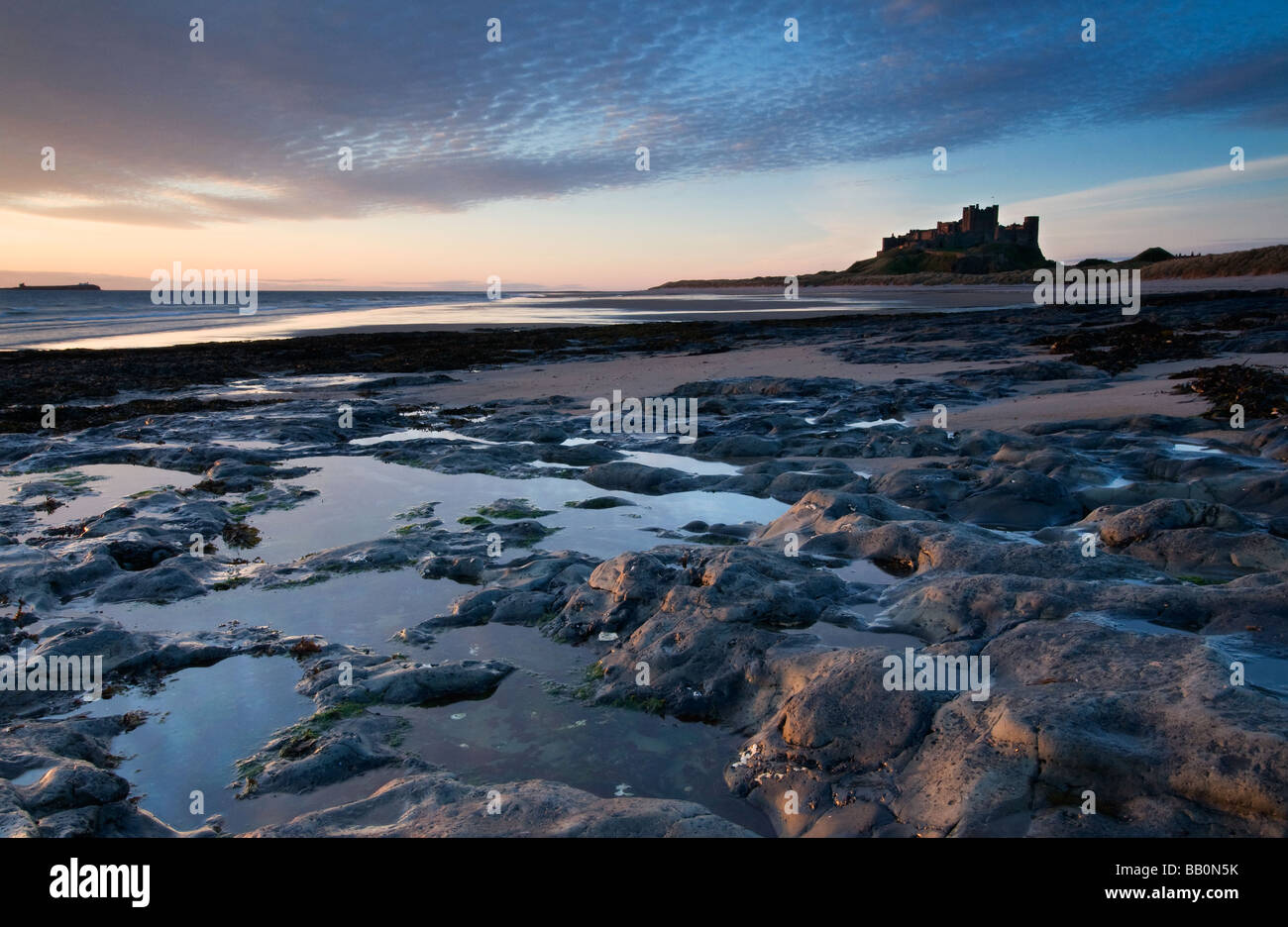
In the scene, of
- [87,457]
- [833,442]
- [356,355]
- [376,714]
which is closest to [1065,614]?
[376,714]

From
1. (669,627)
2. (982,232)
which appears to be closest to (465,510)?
(669,627)

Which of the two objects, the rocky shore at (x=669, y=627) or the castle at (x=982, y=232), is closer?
the rocky shore at (x=669, y=627)

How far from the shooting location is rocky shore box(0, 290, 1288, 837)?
3244 mm

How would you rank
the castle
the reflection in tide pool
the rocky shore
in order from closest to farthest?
1. the rocky shore
2. the reflection in tide pool
3. the castle

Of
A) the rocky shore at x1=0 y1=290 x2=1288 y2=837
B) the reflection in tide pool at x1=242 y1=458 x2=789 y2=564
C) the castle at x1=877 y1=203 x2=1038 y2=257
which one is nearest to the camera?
the rocky shore at x1=0 y1=290 x2=1288 y2=837

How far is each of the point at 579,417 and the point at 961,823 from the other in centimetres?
1100

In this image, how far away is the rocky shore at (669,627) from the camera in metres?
3.24

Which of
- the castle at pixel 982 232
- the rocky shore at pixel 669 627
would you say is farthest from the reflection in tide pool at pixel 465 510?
the castle at pixel 982 232

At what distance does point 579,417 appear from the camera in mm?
13484

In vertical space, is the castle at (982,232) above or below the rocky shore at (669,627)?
above

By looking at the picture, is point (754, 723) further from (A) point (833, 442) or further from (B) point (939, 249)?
(B) point (939, 249)

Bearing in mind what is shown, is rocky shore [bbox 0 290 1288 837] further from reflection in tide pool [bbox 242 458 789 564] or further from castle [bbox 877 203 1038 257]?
castle [bbox 877 203 1038 257]

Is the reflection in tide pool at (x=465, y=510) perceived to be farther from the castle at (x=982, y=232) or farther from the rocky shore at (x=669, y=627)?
the castle at (x=982, y=232)

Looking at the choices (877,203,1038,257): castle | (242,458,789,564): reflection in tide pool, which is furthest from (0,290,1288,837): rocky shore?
(877,203,1038,257): castle
